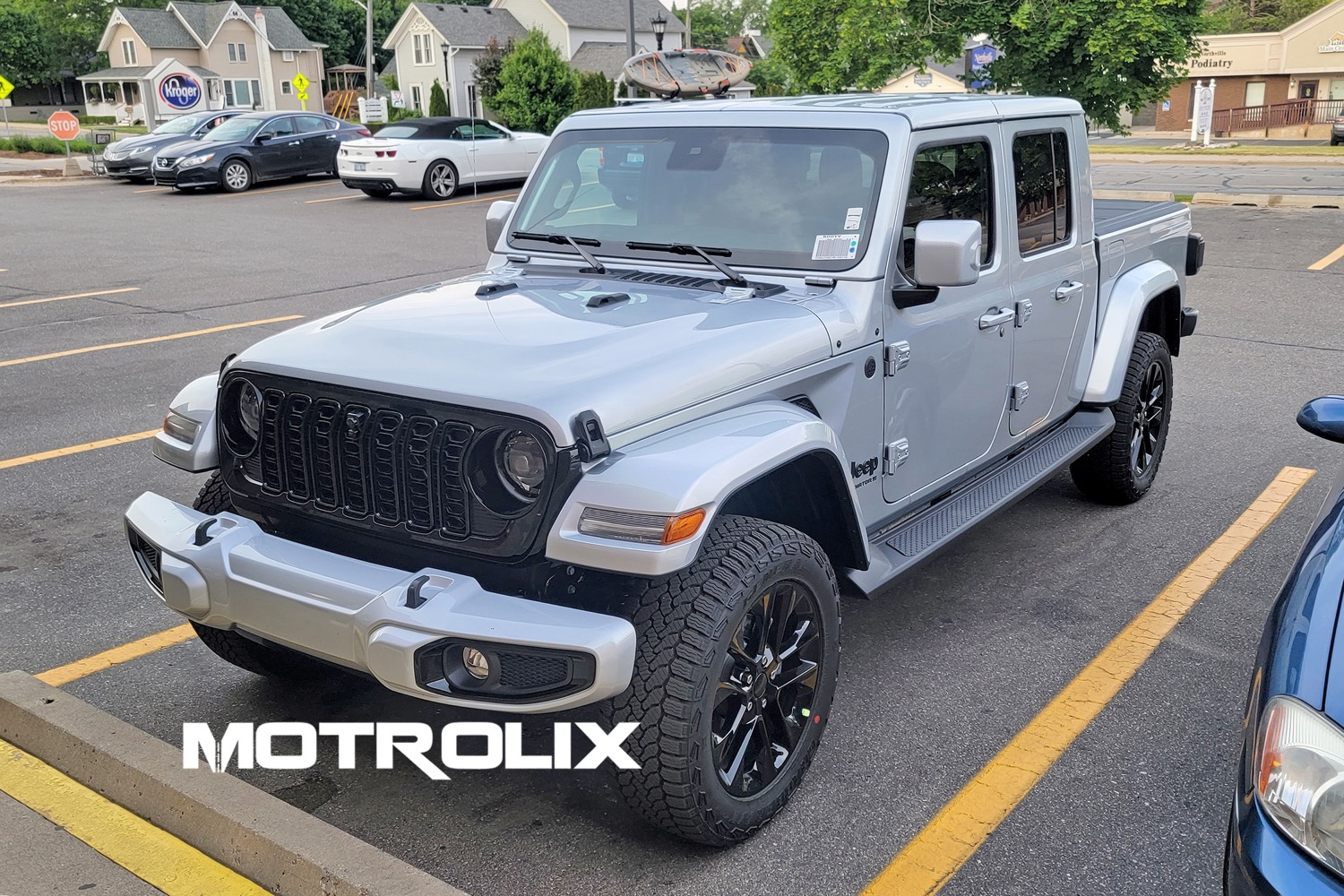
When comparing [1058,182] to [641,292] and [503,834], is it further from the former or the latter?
[503,834]

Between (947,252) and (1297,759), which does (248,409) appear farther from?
(1297,759)

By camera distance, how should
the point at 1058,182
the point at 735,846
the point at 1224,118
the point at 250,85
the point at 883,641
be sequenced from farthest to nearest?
the point at 250,85 < the point at 1224,118 < the point at 1058,182 < the point at 883,641 < the point at 735,846

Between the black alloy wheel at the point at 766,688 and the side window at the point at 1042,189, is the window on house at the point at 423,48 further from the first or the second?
the black alloy wheel at the point at 766,688

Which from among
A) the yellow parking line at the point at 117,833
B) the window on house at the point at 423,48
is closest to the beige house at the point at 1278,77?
the window on house at the point at 423,48

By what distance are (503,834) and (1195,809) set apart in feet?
6.32

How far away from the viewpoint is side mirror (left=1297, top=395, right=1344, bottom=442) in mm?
3254

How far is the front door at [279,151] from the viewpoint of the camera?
80.3 ft

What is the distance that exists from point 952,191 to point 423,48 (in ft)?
229

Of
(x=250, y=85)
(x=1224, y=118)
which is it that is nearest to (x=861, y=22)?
(x=1224, y=118)

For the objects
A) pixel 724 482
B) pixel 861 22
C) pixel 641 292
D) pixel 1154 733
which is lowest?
pixel 1154 733

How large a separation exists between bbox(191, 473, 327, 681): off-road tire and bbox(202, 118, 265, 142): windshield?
2248 centimetres

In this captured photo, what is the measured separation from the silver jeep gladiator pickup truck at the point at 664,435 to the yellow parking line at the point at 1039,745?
0.42 m

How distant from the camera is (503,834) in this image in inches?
131

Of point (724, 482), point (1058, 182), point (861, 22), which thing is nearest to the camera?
point (724, 482)
